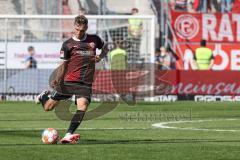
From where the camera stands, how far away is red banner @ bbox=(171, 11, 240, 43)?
34094mm

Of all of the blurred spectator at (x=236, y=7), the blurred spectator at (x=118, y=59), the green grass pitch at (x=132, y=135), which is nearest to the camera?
the green grass pitch at (x=132, y=135)

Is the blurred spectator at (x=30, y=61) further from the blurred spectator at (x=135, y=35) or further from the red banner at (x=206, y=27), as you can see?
the red banner at (x=206, y=27)

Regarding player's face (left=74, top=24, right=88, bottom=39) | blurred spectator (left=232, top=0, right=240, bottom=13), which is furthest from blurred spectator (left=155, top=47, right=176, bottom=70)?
player's face (left=74, top=24, right=88, bottom=39)

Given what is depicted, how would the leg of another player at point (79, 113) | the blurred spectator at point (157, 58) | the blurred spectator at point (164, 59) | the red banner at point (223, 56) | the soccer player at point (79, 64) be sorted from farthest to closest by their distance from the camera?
the red banner at point (223, 56), the blurred spectator at point (164, 59), the blurred spectator at point (157, 58), the soccer player at point (79, 64), the leg of another player at point (79, 113)

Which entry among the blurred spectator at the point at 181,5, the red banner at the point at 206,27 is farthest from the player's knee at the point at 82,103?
the blurred spectator at the point at 181,5

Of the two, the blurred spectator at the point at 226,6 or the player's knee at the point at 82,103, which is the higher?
the blurred spectator at the point at 226,6

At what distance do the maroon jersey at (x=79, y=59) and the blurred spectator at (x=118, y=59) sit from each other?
1548cm

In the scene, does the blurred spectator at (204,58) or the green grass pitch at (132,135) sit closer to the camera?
the green grass pitch at (132,135)

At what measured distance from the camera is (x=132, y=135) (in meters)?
14.8

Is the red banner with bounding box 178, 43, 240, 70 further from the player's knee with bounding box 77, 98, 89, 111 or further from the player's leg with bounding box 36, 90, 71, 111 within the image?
the player's knee with bounding box 77, 98, 89, 111

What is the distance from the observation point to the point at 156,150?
12008 mm

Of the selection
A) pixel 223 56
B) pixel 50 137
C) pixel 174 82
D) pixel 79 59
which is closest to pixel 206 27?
pixel 223 56

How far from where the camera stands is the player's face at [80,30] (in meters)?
13.6

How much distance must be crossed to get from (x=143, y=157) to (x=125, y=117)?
914 centimetres
